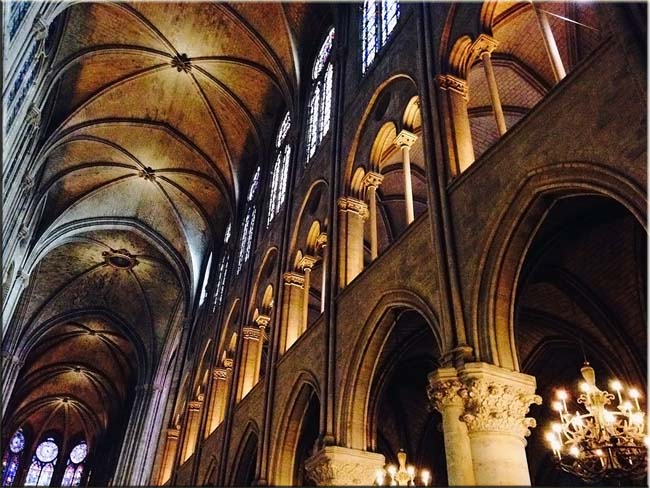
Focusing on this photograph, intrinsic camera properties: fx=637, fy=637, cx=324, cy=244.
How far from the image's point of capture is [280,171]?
59.7 ft

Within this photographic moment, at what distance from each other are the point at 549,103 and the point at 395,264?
3.17 metres

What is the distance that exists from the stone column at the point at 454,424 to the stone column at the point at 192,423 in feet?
43.2

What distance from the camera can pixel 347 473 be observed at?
8.91 meters

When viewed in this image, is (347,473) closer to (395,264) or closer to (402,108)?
(395,264)

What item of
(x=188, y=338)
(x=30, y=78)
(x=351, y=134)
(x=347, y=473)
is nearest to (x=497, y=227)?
(x=347, y=473)

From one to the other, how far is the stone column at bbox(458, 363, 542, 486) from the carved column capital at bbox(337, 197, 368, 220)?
5.59 m

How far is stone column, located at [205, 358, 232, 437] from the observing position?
651 inches

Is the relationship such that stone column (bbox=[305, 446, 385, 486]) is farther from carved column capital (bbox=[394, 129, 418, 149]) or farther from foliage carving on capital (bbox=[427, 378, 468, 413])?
carved column capital (bbox=[394, 129, 418, 149])

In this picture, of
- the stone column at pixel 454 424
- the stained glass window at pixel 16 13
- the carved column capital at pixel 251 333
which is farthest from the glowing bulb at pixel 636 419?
the stained glass window at pixel 16 13

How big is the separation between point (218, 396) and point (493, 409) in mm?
11655

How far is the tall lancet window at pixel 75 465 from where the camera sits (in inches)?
1593

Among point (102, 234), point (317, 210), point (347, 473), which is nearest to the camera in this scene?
point (347, 473)

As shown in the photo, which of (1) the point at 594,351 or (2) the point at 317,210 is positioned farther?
(2) the point at 317,210

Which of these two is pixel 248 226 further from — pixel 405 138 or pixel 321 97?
pixel 405 138
